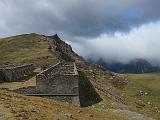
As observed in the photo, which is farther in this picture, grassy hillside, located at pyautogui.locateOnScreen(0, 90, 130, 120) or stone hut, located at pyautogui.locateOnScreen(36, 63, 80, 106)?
stone hut, located at pyautogui.locateOnScreen(36, 63, 80, 106)

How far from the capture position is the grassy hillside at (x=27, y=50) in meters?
114

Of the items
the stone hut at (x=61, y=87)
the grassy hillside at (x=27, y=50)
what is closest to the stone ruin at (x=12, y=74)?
the stone hut at (x=61, y=87)

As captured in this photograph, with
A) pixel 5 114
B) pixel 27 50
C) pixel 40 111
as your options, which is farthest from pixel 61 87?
pixel 27 50

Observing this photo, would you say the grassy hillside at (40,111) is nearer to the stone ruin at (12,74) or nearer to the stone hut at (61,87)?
the stone hut at (61,87)

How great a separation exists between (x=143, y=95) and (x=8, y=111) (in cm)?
6122

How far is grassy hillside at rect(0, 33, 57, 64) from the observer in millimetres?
113938

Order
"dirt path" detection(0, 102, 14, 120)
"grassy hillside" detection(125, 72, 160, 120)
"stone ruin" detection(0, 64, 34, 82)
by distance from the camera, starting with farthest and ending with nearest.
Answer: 1. "grassy hillside" detection(125, 72, 160, 120)
2. "stone ruin" detection(0, 64, 34, 82)
3. "dirt path" detection(0, 102, 14, 120)

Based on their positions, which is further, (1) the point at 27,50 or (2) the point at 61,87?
(1) the point at 27,50

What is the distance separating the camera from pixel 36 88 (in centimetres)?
5169

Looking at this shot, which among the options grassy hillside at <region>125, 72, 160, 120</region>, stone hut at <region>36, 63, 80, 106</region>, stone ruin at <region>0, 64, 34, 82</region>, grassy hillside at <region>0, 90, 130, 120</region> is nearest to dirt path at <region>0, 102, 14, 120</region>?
grassy hillside at <region>0, 90, 130, 120</region>

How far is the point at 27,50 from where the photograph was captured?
139500 mm

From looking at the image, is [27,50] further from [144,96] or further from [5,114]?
[5,114]

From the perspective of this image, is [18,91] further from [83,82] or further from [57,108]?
[83,82]

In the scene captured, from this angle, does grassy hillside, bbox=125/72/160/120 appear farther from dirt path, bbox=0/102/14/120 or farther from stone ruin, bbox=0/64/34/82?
dirt path, bbox=0/102/14/120
